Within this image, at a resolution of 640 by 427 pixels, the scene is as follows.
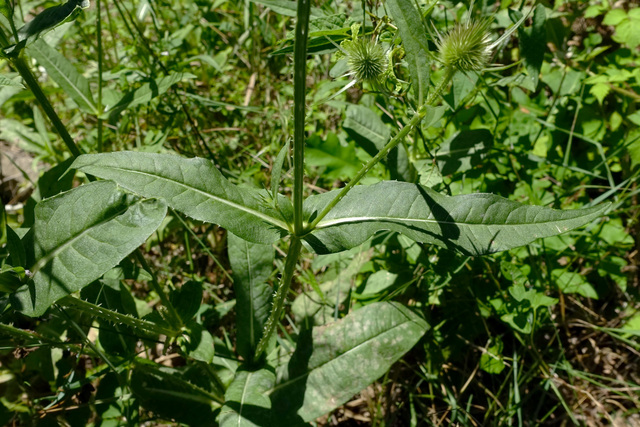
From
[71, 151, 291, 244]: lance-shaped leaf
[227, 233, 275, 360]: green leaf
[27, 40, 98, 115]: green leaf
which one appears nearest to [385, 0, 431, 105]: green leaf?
[71, 151, 291, 244]: lance-shaped leaf

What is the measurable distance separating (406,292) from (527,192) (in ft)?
2.63

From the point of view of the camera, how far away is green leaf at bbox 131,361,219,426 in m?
2.18

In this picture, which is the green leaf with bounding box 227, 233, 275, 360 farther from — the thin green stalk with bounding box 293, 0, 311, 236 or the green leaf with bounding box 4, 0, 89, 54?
the green leaf with bounding box 4, 0, 89, 54

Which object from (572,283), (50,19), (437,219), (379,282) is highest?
(50,19)

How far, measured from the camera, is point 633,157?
2545mm

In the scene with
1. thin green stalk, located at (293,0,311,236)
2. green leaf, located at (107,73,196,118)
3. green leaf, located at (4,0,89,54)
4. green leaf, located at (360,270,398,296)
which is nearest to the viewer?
thin green stalk, located at (293,0,311,236)

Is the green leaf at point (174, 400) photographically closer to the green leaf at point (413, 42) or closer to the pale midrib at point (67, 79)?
the pale midrib at point (67, 79)

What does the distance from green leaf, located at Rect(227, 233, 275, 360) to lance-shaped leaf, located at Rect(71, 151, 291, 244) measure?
0.52 metres

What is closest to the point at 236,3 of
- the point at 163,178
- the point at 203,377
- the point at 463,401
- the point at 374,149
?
the point at 374,149

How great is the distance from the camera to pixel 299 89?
4.21 feet

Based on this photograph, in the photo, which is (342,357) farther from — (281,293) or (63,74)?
(63,74)

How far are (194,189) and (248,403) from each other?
0.86 meters

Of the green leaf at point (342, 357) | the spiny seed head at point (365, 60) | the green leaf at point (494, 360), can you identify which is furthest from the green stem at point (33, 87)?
the green leaf at point (494, 360)

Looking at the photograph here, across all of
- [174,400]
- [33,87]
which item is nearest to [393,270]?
[174,400]
